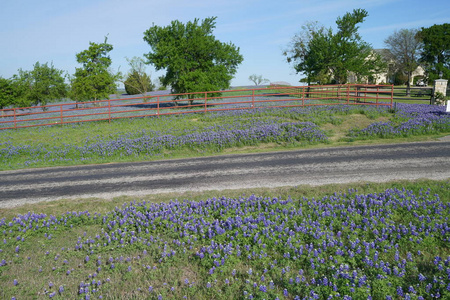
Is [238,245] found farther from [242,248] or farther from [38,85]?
[38,85]

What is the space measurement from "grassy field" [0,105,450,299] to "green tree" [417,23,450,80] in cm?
5728

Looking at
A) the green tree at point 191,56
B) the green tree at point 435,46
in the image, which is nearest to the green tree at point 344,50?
the green tree at point 191,56

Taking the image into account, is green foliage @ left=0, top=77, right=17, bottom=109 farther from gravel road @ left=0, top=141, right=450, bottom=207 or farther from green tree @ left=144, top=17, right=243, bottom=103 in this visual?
gravel road @ left=0, top=141, right=450, bottom=207

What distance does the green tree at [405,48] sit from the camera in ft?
182

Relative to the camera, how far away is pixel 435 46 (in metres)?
53.5

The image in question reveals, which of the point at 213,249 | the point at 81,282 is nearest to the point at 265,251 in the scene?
the point at 213,249

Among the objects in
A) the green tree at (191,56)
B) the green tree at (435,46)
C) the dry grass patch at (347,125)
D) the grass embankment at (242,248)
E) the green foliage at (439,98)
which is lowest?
the grass embankment at (242,248)

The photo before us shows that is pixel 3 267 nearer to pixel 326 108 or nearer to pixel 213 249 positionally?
pixel 213 249

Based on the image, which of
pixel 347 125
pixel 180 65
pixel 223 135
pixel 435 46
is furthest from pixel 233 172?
pixel 435 46

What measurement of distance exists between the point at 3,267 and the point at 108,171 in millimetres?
6503

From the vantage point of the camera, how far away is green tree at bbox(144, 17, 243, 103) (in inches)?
1094

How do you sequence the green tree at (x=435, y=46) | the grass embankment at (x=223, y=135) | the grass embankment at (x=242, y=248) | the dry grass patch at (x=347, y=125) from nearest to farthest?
the grass embankment at (x=242, y=248) → the grass embankment at (x=223, y=135) → the dry grass patch at (x=347, y=125) → the green tree at (x=435, y=46)

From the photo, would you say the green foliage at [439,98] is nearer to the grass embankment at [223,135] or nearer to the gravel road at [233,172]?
the grass embankment at [223,135]

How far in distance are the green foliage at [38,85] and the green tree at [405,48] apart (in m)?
54.5
